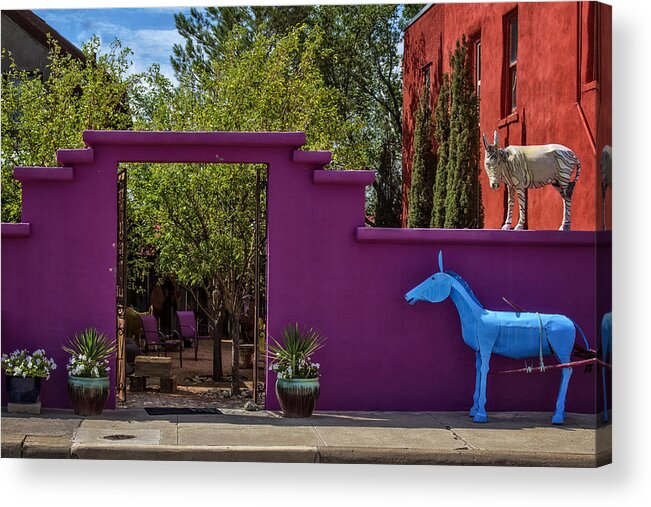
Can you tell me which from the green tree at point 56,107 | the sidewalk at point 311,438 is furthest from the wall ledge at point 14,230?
the green tree at point 56,107

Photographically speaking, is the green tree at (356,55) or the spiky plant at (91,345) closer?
the spiky plant at (91,345)

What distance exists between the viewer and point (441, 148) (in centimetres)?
1354

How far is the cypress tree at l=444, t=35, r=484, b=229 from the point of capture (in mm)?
12938

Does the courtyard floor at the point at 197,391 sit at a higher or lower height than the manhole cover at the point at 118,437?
higher

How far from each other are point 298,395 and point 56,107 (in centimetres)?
624

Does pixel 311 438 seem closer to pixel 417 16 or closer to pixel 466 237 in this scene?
pixel 466 237

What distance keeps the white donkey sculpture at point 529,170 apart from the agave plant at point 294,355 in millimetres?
2658

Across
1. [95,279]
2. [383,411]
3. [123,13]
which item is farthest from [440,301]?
[123,13]

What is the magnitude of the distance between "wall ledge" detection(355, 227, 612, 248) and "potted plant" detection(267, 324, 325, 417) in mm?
1307

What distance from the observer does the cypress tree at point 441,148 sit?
1354 cm

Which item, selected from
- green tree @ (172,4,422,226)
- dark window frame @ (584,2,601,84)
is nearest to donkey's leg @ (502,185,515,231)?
dark window frame @ (584,2,601,84)

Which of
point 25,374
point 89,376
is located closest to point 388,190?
point 89,376

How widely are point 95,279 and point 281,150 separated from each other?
2.41m

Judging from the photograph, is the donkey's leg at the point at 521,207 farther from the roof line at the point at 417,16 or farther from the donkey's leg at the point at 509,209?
the roof line at the point at 417,16
